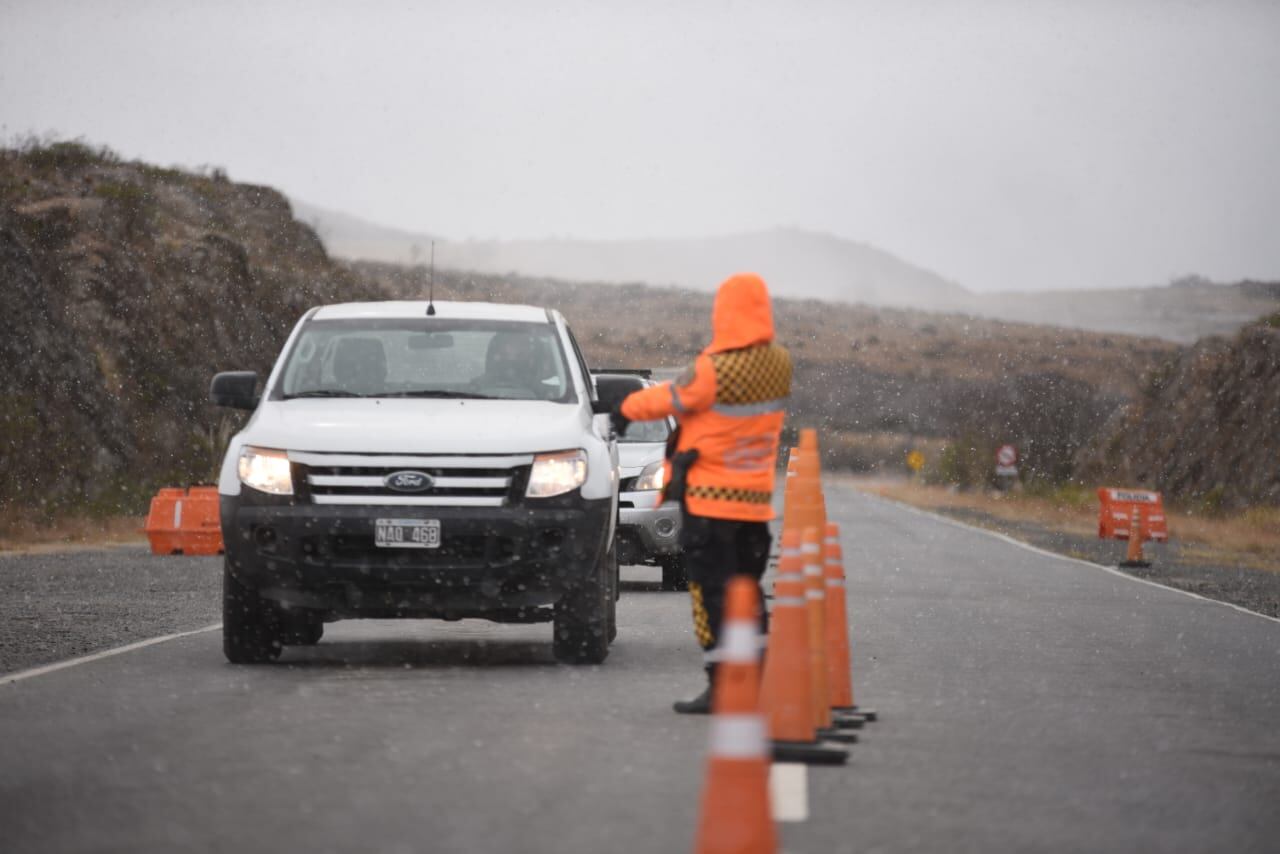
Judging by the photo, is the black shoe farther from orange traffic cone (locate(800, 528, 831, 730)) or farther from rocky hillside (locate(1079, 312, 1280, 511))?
rocky hillside (locate(1079, 312, 1280, 511))

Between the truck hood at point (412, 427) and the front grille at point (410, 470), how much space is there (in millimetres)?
51

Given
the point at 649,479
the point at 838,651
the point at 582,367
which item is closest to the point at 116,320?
the point at 649,479

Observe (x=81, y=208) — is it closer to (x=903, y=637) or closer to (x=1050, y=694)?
(x=903, y=637)

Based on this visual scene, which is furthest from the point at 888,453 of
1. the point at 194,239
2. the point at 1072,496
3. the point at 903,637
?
the point at 903,637

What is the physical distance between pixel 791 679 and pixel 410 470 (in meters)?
3.56

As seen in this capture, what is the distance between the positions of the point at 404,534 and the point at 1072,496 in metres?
45.4

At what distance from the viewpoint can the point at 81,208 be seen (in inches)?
1608

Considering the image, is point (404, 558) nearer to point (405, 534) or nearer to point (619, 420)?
point (405, 534)

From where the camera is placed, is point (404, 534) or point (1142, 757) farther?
point (404, 534)

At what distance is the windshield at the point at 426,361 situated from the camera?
40.8ft

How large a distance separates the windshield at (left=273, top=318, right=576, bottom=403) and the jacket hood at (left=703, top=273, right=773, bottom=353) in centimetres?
291

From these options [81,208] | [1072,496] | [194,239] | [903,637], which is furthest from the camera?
[1072,496]

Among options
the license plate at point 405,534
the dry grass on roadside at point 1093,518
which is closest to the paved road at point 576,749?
the license plate at point 405,534

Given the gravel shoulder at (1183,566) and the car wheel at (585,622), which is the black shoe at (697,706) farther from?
the gravel shoulder at (1183,566)
